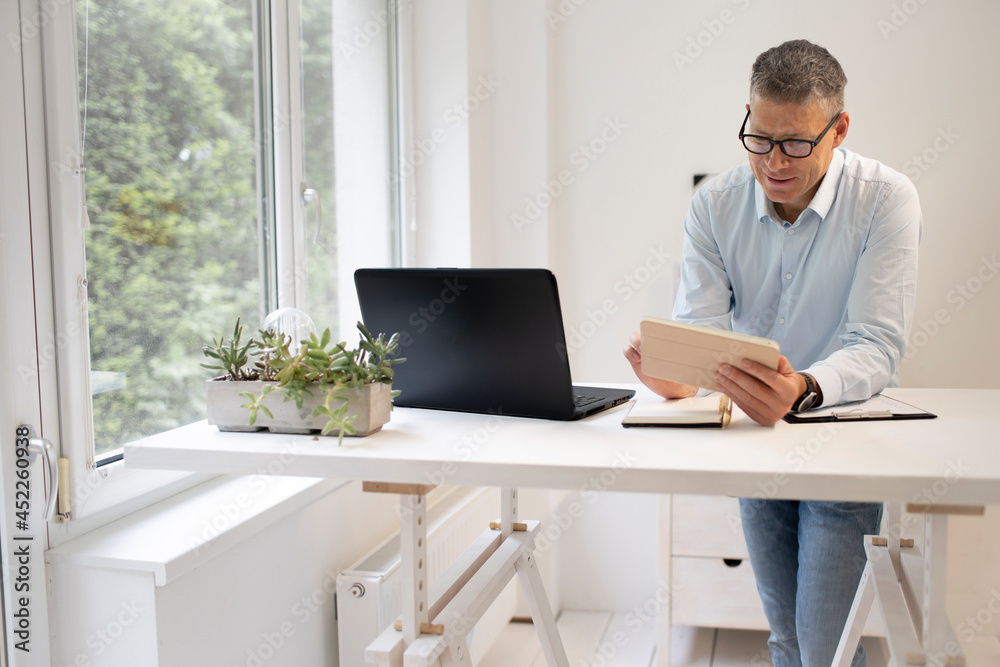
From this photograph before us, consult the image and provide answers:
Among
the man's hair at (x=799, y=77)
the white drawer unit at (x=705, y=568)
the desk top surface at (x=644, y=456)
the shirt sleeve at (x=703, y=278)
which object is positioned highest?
the man's hair at (x=799, y=77)

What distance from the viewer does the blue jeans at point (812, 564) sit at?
4.62ft

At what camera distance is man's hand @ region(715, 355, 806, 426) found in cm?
109

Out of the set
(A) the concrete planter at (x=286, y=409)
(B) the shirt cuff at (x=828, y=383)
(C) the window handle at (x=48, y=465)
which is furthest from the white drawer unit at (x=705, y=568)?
(C) the window handle at (x=48, y=465)

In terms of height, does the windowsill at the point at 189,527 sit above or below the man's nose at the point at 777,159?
below

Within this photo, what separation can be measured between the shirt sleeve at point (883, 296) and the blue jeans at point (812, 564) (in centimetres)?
26

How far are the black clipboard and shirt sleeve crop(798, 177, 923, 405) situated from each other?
4cm

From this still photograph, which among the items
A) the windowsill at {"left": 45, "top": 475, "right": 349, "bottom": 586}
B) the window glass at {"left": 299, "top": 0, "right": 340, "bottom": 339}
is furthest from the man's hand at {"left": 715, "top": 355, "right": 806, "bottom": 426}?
the window glass at {"left": 299, "top": 0, "right": 340, "bottom": 339}

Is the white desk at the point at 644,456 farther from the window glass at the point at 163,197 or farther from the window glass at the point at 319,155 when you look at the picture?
the window glass at the point at 319,155

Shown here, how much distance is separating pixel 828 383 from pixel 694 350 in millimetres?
259

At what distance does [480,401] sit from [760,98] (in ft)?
2.40

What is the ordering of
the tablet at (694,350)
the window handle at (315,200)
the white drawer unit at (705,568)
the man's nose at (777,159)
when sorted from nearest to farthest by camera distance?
the tablet at (694,350) < the man's nose at (777,159) < the window handle at (315,200) < the white drawer unit at (705,568)

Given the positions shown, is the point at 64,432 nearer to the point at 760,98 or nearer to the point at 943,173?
the point at 760,98

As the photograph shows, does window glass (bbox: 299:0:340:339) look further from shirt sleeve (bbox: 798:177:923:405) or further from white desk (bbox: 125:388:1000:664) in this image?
shirt sleeve (bbox: 798:177:923:405)

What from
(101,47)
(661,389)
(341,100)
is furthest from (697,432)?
(341,100)
